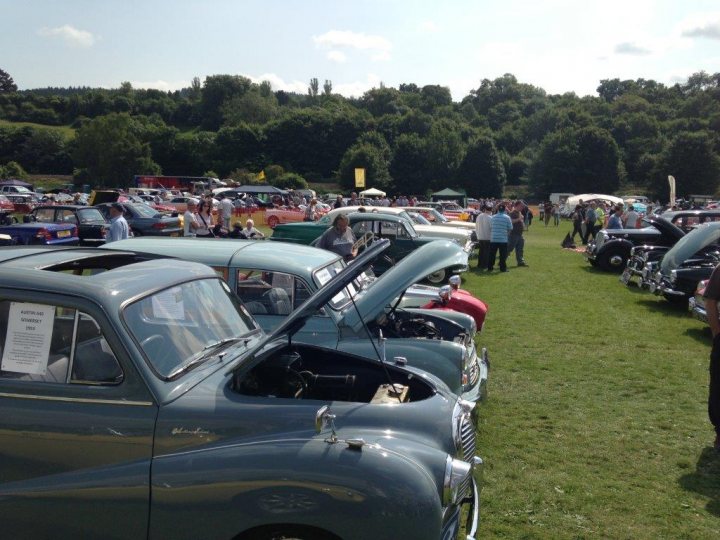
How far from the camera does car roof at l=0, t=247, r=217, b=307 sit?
3.58m

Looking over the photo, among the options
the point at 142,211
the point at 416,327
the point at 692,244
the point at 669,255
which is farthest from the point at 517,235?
the point at 416,327

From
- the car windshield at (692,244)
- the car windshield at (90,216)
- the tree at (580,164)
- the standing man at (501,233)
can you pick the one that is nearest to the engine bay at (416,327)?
the car windshield at (692,244)

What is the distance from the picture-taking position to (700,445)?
6297mm

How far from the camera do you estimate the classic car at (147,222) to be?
24.1m

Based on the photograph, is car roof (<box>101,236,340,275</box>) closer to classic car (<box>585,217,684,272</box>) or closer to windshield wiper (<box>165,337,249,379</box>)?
windshield wiper (<box>165,337,249,379</box>)

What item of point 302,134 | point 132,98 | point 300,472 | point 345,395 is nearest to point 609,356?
point 345,395

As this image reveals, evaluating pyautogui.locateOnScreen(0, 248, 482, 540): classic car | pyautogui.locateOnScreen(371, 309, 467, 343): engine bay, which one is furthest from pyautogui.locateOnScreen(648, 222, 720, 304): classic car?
pyautogui.locateOnScreen(0, 248, 482, 540): classic car

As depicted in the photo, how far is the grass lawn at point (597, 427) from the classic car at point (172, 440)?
4.96 ft

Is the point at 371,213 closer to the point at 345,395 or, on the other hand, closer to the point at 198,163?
the point at 345,395

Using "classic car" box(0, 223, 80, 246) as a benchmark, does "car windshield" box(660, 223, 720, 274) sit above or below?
above

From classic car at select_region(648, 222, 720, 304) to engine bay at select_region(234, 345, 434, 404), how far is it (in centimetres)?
1026

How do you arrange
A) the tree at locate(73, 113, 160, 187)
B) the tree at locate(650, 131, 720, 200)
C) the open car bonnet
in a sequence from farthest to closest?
the tree at locate(73, 113, 160, 187) → the tree at locate(650, 131, 720, 200) → the open car bonnet

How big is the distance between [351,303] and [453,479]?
3.52 metres

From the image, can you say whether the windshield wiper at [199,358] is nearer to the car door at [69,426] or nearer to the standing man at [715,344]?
the car door at [69,426]
